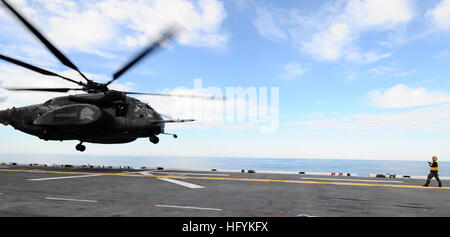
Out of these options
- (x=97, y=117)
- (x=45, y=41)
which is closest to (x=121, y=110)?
(x=97, y=117)

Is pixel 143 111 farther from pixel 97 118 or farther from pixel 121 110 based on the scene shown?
pixel 97 118

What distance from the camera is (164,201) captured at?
7.96m

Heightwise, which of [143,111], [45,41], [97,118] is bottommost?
[97,118]

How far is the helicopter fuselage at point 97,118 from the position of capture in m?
17.1

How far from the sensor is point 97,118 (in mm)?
16719

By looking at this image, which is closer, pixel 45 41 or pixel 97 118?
pixel 45 41

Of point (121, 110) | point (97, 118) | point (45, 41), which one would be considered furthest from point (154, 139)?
point (45, 41)

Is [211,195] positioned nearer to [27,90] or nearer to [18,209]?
[18,209]

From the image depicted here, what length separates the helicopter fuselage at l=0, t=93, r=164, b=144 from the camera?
56.0ft

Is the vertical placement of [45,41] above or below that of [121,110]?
above

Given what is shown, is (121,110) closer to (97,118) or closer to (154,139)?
(97,118)

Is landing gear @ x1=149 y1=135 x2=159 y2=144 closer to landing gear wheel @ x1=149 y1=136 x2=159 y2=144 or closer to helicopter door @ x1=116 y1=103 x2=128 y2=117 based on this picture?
landing gear wheel @ x1=149 y1=136 x2=159 y2=144
